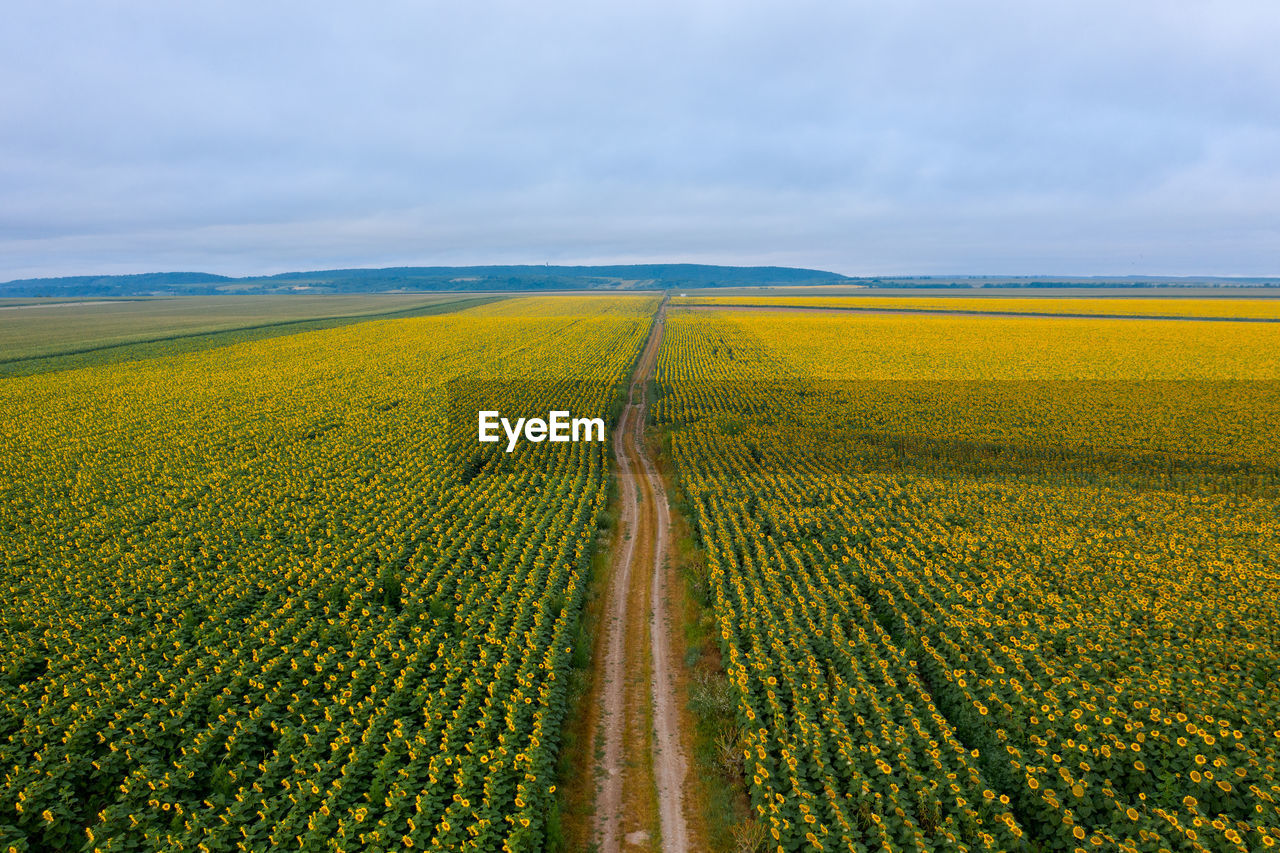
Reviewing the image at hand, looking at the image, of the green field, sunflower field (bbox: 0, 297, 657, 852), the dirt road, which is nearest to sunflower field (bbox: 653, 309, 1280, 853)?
the dirt road

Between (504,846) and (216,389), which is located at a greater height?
(216,389)

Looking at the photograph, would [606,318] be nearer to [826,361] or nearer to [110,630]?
[826,361]

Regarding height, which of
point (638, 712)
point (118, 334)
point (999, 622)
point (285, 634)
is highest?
point (118, 334)

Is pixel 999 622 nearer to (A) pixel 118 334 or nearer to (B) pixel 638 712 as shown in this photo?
(B) pixel 638 712

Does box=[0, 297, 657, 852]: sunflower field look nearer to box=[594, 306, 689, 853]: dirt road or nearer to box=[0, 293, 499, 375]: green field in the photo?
box=[594, 306, 689, 853]: dirt road

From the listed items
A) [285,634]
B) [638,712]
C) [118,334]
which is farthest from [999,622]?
[118,334]

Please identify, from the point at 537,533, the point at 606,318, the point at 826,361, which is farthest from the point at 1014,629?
the point at 606,318
